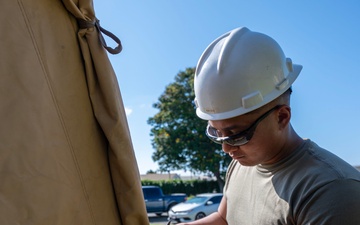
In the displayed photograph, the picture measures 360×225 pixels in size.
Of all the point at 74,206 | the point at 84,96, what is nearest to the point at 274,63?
the point at 84,96

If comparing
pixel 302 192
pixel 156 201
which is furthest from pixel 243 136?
pixel 156 201

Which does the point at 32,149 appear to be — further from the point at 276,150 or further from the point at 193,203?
the point at 193,203

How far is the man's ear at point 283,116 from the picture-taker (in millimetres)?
1896

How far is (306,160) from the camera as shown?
182 cm

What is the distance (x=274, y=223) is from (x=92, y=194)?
2.91 feet

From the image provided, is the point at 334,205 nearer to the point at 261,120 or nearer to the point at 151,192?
the point at 261,120

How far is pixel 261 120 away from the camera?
6.11 feet

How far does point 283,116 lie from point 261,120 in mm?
126

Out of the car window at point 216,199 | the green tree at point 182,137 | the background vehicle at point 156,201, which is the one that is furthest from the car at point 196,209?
the green tree at point 182,137

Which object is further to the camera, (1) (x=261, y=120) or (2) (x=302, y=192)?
(1) (x=261, y=120)

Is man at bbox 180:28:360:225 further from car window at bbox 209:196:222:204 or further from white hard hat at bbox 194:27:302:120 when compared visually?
car window at bbox 209:196:222:204

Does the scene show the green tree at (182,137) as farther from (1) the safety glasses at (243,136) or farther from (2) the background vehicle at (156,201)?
(1) the safety glasses at (243,136)

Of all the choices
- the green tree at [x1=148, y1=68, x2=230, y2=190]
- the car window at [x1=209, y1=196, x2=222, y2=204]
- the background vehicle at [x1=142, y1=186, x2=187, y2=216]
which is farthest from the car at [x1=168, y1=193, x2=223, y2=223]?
the green tree at [x1=148, y1=68, x2=230, y2=190]

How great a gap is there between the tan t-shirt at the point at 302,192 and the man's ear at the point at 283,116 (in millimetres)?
142
